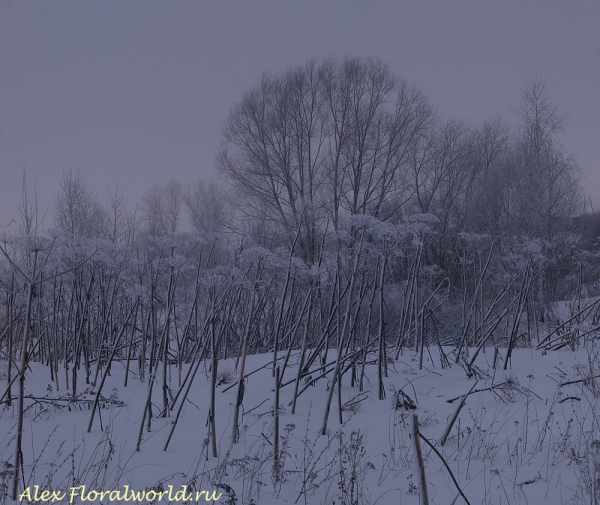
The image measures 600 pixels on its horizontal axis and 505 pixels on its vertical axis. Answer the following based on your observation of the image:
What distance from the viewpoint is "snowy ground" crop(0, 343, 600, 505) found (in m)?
2.51

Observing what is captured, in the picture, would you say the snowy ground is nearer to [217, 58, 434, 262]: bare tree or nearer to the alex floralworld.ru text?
the alex floralworld.ru text

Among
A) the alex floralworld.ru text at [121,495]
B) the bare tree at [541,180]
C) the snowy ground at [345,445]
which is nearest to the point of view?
the alex floralworld.ru text at [121,495]

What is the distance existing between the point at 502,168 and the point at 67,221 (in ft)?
48.3

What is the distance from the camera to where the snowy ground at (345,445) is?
98.7 inches

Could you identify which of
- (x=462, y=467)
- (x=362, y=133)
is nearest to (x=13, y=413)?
(x=462, y=467)

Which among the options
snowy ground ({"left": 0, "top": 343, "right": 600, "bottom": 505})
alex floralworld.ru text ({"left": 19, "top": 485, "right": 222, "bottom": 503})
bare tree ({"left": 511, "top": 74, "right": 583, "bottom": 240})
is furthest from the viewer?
bare tree ({"left": 511, "top": 74, "right": 583, "bottom": 240})

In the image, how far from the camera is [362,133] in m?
16.2

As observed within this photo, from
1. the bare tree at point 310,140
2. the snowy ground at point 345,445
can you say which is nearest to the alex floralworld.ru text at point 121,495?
the snowy ground at point 345,445

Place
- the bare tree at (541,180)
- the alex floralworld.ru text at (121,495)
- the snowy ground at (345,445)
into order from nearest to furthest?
1. the alex floralworld.ru text at (121,495)
2. the snowy ground at (345,445)
3. the bare tree at (541,180)

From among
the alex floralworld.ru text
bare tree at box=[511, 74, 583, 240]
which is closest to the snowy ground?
the alex floralworld.ru text

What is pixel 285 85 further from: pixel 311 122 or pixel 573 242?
pixel 573 242

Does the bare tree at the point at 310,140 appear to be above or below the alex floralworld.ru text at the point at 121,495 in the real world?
above

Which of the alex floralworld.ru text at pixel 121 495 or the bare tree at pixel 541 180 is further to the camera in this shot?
the bare tree at pixel 541 180

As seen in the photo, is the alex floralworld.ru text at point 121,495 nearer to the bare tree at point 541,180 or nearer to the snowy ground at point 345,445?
the snowy ground at point 345,445
